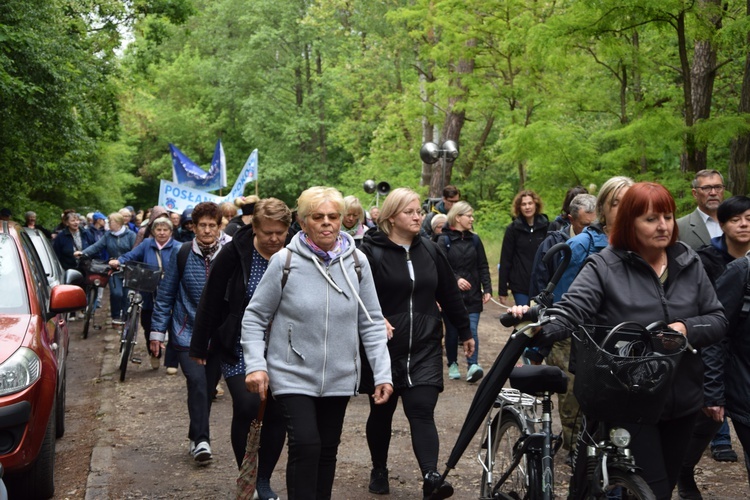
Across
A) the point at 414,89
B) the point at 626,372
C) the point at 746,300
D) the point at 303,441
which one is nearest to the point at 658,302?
the point at 626,372

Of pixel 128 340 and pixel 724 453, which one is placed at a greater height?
pixel 128 340

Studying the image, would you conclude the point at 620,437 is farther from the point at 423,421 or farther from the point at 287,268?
the point at 423,421

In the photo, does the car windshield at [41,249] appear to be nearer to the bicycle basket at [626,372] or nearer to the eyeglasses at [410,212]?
the eyeglasses at [410,212]

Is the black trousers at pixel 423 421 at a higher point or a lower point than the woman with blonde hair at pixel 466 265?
lower

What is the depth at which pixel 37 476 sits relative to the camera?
6430 millimetres

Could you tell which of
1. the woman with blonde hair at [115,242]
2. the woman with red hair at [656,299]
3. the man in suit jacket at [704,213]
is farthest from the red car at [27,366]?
the woman with blonde hair at [115,242]

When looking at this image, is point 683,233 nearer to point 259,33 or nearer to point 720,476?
point 720,476

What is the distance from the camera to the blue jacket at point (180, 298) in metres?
7.67

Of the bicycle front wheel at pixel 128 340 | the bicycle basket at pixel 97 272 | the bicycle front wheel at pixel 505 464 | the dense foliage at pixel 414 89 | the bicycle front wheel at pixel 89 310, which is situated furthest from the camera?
the bicycle front wheel at pixel 89 310

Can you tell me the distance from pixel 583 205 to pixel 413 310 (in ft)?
7.43

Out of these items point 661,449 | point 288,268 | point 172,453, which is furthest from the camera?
point 172,453

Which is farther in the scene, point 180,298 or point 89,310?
point 89,310

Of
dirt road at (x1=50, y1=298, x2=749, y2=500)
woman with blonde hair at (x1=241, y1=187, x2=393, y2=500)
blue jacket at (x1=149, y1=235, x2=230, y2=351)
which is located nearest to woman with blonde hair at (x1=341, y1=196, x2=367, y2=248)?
dirt road at (x1=50, y1=298, x2=749, y2=500)

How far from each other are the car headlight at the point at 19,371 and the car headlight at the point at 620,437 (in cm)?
347
